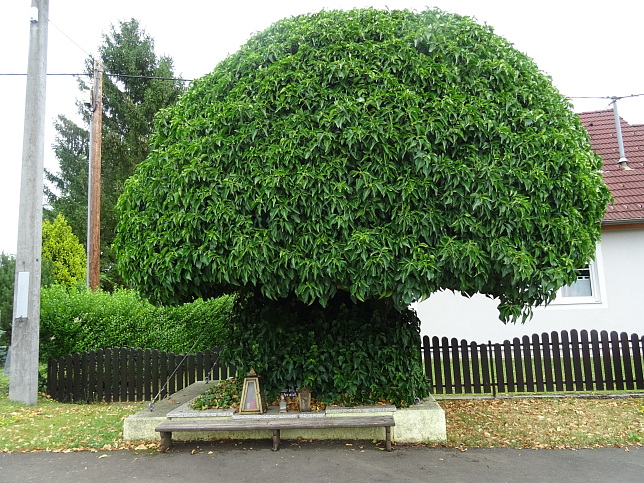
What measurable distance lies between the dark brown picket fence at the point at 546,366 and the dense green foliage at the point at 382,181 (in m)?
3.39

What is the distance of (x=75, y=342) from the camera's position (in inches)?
379

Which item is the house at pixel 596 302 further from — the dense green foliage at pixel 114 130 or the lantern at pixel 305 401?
the dense green foliage at pixel 114 130

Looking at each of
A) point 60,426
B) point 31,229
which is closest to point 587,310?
point 60,426

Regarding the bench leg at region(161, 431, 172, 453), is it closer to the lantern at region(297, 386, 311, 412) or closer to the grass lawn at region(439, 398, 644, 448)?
the lantern at region(297, 386, 311, 412)

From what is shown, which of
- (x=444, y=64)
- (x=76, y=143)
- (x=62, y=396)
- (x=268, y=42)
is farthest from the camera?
(x=76, y=143)

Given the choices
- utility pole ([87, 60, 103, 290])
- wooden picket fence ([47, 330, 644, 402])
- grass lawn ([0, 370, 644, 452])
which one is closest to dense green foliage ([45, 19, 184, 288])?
utility pole ([87, 60, 103, 290])

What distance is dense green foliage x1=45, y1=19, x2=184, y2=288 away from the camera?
955 inches

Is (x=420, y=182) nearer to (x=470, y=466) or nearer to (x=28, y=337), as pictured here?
(x=470, y=466)

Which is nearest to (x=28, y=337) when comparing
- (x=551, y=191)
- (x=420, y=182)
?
(x=420, y=182)

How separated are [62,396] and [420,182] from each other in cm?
793

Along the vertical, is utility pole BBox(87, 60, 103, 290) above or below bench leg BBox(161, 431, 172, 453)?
above

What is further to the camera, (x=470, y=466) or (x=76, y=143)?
(x=76, y=143)

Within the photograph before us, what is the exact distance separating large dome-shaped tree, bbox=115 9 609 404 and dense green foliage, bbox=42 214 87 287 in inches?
571

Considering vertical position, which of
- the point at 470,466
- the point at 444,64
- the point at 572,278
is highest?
the point at 444,64
